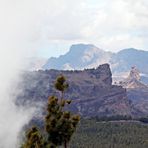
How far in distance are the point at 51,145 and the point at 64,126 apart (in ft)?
10.1

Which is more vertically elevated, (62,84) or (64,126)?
(62,84)

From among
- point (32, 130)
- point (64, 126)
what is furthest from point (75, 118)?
point (32, 130)

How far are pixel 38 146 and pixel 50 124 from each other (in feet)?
11.5

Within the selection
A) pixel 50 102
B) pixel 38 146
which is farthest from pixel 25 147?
pixel 50 102

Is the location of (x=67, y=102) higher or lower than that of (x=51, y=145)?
higher

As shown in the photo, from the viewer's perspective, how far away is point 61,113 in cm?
6512

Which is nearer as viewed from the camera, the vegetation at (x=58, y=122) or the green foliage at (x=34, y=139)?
the green foliage at (x=34, y=139)

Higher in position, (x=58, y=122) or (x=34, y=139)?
(x=58, y=122)

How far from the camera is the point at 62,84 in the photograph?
64500mm

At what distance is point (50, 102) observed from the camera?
64.4 metres

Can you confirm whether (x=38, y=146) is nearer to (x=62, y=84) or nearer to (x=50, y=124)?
(x=50, y=124)

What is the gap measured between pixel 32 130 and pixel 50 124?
2667mm

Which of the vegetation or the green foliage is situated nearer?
the green foliage

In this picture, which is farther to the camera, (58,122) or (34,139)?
(58,122)
